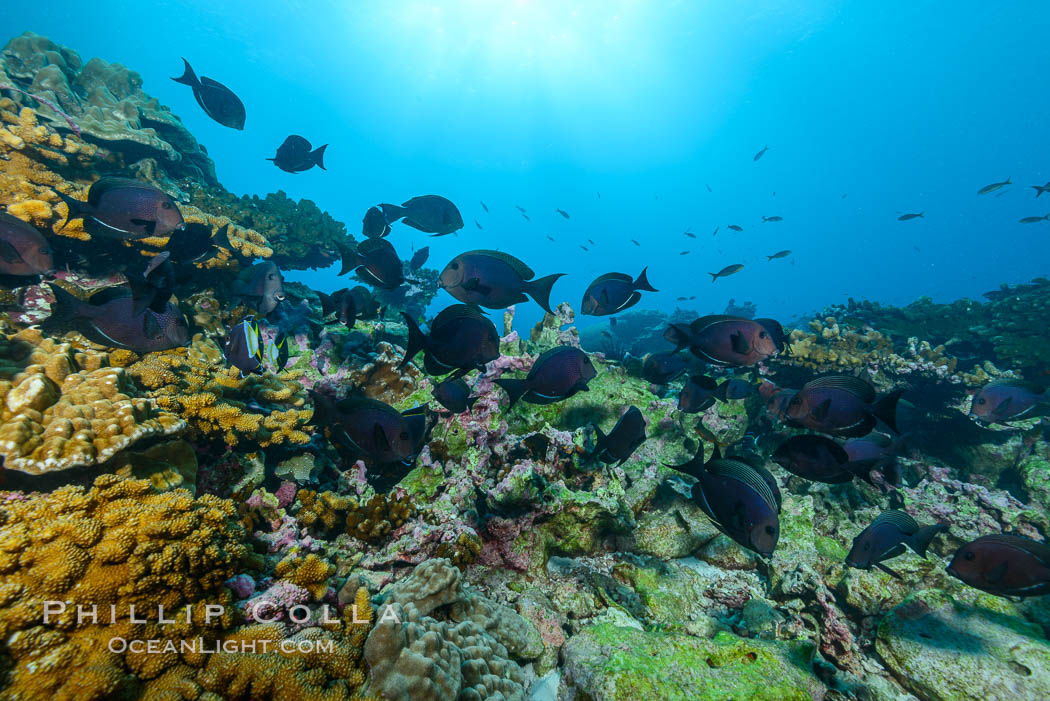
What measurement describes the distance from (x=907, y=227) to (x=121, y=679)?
563ft

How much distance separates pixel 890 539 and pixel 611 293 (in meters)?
3.21

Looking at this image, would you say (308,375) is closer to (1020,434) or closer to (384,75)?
(1020,434)

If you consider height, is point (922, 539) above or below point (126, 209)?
below

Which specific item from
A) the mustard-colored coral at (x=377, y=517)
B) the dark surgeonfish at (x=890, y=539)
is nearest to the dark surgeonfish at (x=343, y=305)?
the mustard-colored coral at (x=377, y=517)

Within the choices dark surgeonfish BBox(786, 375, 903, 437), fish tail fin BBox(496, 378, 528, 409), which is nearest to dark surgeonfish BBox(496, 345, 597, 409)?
fish tail fin BBox(496, 378, 528, 409)

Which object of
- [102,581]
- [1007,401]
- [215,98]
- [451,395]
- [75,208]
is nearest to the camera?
[102,581]

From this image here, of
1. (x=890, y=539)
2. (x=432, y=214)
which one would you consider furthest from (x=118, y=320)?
(x=890, y=539)

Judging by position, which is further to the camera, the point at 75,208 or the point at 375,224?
the point at 375,224

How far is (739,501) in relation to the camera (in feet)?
8.01

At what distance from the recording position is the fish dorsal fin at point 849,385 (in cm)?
274

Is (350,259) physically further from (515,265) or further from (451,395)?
(515,265)

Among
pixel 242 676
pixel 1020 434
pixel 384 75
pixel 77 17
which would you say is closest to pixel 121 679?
pixel 242 676

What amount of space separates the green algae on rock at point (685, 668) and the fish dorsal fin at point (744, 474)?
4.51ft

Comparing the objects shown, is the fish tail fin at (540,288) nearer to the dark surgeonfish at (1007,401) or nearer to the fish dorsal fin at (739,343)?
the fish dorsal fin at (739,343)
